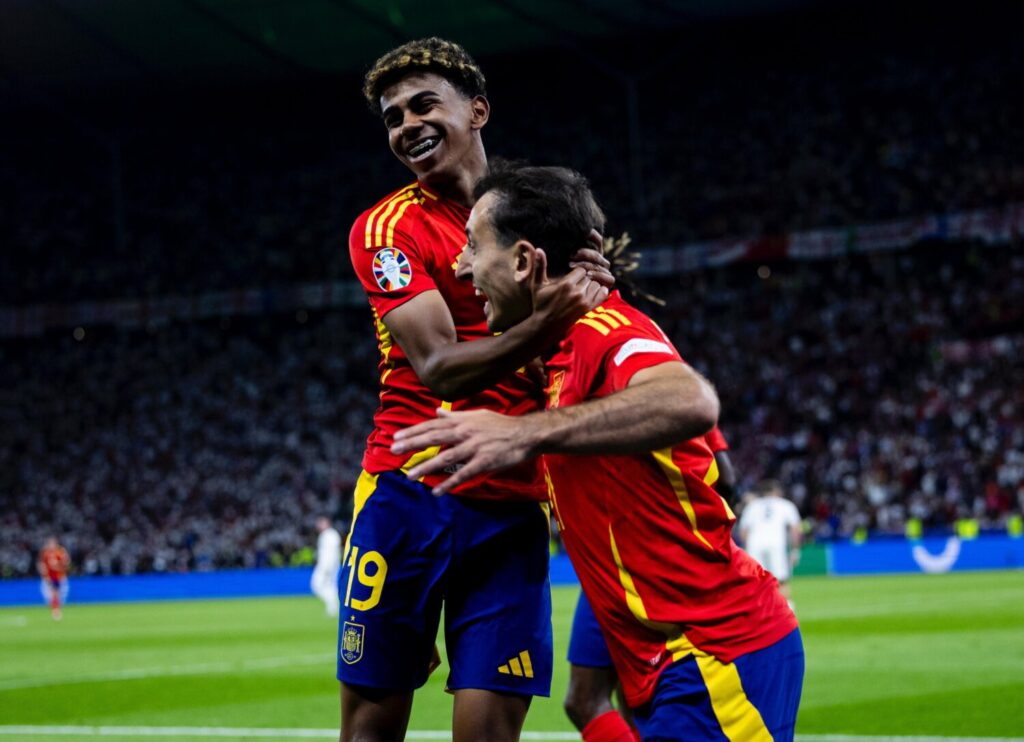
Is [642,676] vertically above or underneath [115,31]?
underneath

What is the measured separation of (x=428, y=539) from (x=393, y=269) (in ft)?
2.84

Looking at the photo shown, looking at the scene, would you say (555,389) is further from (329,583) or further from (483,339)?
(329,583)

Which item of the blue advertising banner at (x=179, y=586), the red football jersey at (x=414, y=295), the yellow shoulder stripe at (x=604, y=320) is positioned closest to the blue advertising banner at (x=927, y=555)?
the blue advertising banner at (x=179, y=586)

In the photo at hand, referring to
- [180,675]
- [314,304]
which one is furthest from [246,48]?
[180,675]

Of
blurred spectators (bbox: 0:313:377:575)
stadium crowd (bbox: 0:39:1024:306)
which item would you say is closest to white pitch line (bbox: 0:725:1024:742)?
blurred spectators (bbox: 0:313:377:575)

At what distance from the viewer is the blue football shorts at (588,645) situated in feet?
23.1

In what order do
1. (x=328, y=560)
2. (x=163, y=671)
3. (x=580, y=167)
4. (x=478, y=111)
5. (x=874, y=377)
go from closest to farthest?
1. (x=478, y=111)
2. (x=163, y=671)
3. (x=328, y=560)
4. (x=874, y=377)
5. (x=580, y=167)

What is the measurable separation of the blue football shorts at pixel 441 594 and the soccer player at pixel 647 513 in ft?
3.25

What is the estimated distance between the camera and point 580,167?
43.5 meters

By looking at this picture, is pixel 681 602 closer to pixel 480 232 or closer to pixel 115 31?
pixel 480 232

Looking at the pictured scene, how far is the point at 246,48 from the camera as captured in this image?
1645 inches

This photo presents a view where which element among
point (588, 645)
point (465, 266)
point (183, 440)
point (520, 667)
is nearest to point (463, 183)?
point (465, 266)

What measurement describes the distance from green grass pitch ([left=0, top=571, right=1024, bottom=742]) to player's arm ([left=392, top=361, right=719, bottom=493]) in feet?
22.8

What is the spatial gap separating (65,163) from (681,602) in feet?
163
